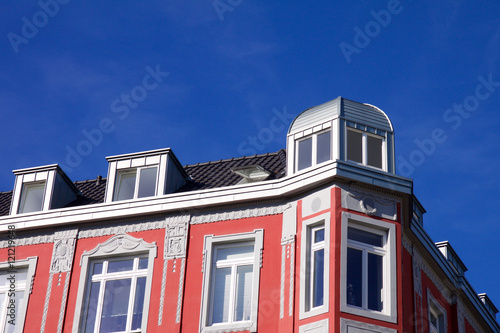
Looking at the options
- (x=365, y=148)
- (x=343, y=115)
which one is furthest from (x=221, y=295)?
(x=343, y=115)

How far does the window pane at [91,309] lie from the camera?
87.2ft

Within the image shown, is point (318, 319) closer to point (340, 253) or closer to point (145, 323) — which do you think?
point (340, 253)

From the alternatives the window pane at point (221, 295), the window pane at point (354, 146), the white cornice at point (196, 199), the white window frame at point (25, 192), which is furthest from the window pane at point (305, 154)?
the white window frame at point (25, 192)

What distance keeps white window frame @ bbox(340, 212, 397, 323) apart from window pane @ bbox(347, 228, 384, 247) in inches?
4.3

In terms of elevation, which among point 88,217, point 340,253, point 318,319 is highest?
point 88,217

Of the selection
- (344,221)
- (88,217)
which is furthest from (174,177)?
(344,221)

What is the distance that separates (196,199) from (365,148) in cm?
513

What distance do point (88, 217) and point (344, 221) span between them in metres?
8.12

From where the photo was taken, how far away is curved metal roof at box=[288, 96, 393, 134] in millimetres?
26781

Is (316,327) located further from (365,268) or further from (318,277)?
(365,268)

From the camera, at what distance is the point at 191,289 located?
26.0 meters

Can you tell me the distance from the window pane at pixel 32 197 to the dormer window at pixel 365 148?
10.3 m

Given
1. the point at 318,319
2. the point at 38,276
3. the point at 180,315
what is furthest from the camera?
the point at 38,276

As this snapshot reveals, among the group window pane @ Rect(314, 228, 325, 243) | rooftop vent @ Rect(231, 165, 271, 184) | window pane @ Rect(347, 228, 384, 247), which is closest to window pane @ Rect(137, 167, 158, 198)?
rooftop vent @ Rect(231, 165, 271, 184)
